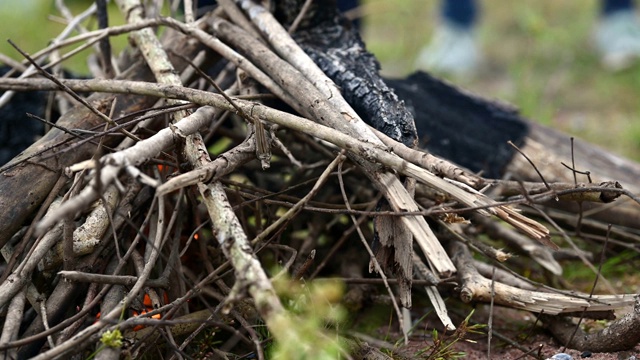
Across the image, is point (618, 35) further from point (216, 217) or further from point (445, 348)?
point (216, 217)

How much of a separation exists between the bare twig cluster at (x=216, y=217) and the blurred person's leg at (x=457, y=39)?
4.17 meters

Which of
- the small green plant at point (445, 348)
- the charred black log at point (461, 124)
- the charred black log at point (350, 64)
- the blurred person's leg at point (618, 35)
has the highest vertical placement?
the charred black log at point (350, 64)

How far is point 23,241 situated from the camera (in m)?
1.91

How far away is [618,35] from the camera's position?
655 cm

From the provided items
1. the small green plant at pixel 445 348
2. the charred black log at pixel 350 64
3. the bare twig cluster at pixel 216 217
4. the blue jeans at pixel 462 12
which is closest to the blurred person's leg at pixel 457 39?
the blue jeans at pixel 462 12

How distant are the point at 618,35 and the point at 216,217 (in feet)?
20.1

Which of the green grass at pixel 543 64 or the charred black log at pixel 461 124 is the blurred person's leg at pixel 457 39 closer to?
the green grass at pixel 543 64

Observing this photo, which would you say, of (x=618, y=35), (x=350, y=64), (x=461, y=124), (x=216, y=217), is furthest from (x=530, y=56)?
(x=216, y=217)

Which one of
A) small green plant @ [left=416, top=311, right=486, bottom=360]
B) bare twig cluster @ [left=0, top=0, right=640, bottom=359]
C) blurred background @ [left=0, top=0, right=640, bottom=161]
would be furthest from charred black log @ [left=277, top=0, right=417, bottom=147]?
blurred background @ [left=0, top=0, right=640, bottom=161]

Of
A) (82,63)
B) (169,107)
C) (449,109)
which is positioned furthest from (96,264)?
(82,63)

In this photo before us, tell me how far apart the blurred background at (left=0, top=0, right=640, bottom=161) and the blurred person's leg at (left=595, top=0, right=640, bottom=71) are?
0.34 feet

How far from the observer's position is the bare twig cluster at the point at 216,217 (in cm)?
159

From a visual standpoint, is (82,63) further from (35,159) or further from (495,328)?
(495,328)

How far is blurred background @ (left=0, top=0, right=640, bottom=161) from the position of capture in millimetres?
5008
